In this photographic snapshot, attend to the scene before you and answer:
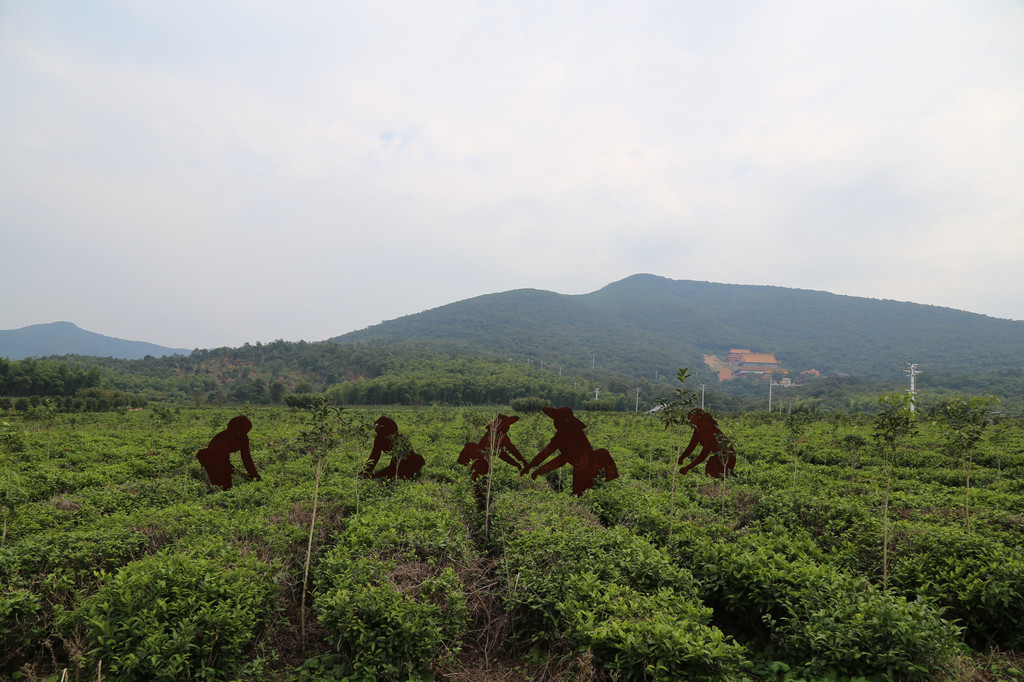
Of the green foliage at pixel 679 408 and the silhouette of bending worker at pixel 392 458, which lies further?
the silhouette of bending worker at pixel 392 458

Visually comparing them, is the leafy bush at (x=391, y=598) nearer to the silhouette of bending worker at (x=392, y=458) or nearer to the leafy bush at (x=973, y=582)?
the silhouette of bending worker at (x=392, y=458)

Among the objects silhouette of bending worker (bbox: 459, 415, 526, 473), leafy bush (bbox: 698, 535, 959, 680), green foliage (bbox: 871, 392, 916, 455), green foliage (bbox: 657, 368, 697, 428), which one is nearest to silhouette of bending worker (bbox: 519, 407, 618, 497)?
silhouette of bending worker (bbox: 459, 415, 526, 473)

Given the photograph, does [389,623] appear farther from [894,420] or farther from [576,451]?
[894,420]

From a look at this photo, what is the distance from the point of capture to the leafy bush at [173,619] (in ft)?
12.8

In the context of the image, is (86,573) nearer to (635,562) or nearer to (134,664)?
(134,664)

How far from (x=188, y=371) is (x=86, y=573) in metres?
97.9

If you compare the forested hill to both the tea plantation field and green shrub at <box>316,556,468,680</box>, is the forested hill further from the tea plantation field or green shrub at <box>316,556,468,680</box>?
green shrub at <box>316,556,468,680</box>

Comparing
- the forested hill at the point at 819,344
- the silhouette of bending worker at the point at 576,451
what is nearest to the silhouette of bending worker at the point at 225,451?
the silhouette of bending worker at the point at 576,451

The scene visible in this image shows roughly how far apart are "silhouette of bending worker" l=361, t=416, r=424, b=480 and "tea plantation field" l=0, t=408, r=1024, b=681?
1.81 metres

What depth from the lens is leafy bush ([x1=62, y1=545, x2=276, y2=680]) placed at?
153 inches

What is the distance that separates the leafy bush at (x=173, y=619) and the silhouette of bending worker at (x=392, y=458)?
5.85 meters

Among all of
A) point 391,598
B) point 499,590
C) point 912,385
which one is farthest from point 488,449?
point 912,385

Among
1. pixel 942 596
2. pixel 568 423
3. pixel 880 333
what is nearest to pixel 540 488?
pixel 568 423

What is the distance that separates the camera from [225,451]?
10.1 metres
